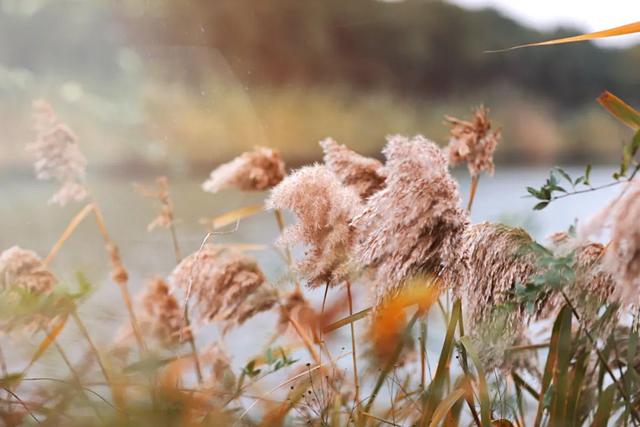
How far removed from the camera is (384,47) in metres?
1.18

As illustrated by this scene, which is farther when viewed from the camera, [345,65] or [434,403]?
[345,65]

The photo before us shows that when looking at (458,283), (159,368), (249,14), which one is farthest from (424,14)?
(159,368)

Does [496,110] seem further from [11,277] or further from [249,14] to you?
[11,277]

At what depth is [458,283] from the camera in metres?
0.75

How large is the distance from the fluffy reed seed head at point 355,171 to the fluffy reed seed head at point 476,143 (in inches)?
4.4

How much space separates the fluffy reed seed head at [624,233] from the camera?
57 cm

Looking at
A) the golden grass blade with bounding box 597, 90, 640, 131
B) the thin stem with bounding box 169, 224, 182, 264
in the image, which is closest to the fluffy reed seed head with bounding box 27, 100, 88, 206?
the thin stem with bounding box 169, 224, 182, 264

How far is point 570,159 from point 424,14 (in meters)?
0.31

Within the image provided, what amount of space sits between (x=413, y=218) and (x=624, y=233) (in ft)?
0.66

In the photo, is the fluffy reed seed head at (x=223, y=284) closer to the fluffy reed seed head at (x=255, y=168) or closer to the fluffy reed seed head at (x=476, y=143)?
the fluffy reed seed head at (x=255, y=168)

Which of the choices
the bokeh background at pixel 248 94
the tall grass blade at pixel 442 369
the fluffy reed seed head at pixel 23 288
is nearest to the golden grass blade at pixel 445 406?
the tall grass blade at pixel 442 369

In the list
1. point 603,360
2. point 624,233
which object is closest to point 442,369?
point 603,360

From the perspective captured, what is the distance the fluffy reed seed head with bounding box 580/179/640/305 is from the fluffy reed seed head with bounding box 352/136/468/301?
0.14 metres

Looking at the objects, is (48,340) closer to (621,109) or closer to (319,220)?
(319,220)
